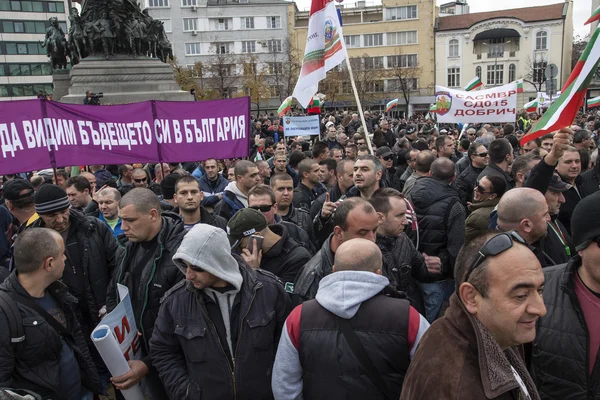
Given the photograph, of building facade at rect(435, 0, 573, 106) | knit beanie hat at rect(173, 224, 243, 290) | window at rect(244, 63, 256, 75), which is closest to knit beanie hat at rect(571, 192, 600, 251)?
knit beanie hat at rect(173, 224, 243, 290)

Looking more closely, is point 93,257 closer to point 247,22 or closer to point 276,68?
point 276,68

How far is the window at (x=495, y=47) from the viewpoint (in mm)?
57375

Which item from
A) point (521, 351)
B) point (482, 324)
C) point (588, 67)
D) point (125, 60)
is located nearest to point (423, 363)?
point (482, 324)

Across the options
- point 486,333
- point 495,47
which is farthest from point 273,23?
point 486,333

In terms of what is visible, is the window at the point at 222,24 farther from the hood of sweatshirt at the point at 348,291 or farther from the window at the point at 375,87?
the hood of sweatshirt at the point at 348,291

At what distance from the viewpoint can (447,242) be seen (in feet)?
14.9

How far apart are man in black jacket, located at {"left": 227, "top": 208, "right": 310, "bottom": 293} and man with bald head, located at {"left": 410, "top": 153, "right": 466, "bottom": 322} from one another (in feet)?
4.82

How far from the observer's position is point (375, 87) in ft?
198

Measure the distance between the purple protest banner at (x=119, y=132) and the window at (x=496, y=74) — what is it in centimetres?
5838

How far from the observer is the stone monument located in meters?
19.2

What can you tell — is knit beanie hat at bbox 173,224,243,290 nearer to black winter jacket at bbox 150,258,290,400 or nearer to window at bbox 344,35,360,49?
black winter jacket at bbox 150,258,290,400

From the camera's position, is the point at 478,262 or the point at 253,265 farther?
the point at 253,265

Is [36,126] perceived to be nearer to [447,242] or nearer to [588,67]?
[447,242]

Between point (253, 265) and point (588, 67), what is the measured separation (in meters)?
3.20
